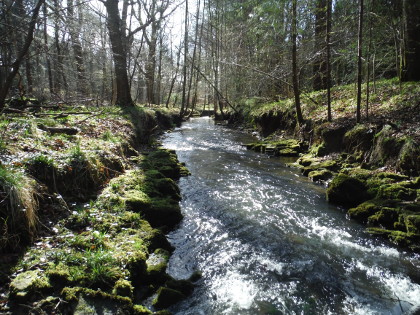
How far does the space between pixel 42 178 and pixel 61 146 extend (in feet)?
4.71

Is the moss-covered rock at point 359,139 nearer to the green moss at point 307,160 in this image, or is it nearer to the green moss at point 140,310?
the green moss at point 307,160

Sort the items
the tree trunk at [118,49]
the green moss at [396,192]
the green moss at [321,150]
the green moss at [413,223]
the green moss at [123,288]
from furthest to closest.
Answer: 1. the tree trunk at [118,49]
2. the green moss at [321,150]
3. the green moss at [396,192]
4. the green moss at [413,223]
5. the green moss at [123,288]

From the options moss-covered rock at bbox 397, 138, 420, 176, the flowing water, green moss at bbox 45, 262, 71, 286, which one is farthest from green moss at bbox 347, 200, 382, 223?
green moss at bbox 45, 262, 71, 286

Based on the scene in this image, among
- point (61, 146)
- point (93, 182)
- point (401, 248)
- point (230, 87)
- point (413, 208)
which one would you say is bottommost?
point (401, 248)

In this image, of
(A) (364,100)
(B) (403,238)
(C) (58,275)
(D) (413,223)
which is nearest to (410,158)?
(D) (413,223)

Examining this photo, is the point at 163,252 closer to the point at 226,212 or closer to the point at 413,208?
the point at 226,212

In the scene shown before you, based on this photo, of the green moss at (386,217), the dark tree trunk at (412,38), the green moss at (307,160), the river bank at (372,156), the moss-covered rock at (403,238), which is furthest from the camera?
the green moss at (307,160)

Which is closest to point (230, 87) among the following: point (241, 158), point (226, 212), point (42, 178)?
point (241, 158)

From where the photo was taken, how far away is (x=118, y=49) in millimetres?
15594

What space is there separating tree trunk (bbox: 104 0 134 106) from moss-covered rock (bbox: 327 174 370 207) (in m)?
11.7

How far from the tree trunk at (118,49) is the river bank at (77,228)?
357 inches

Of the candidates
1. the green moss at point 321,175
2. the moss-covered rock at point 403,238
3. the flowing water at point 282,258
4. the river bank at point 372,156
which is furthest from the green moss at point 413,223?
the green moss at point 321,175

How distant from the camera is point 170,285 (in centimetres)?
409

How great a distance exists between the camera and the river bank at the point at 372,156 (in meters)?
6.16
